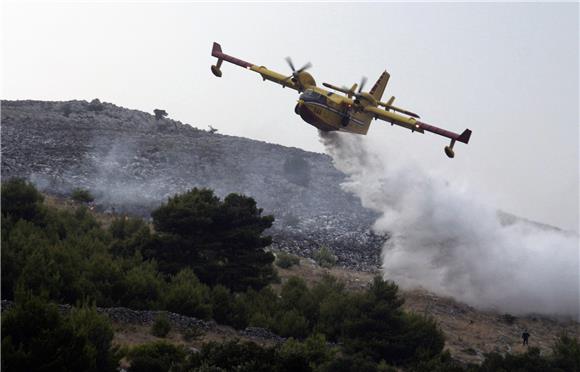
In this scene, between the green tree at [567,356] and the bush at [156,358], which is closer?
the bush at [156,358]

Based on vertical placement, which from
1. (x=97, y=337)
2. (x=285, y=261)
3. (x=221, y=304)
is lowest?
(x=97, y=337)

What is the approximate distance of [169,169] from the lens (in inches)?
3201

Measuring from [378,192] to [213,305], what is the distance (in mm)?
19968

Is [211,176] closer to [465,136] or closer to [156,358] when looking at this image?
[465,136]

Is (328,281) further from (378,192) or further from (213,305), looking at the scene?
(213,305)

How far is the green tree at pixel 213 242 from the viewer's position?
40625mm

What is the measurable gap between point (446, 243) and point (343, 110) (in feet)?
44.5

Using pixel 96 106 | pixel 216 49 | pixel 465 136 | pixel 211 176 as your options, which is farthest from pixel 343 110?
pixel 96 106

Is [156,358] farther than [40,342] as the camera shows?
Yes

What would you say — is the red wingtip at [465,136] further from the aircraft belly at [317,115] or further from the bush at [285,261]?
the bush at [285,261]

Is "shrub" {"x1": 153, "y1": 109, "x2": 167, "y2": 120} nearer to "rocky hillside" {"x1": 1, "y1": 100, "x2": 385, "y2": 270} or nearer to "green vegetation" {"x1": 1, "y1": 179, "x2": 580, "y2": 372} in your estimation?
"rocky hillside" {"x1": 1, "y1": 100, "x2": 385, "y2": 270}

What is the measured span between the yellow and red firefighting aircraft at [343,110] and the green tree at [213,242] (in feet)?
21.1

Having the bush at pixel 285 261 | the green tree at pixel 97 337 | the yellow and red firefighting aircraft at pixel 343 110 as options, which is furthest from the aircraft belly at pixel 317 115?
the green tree at pixel 97 337

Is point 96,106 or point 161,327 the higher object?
point 96,106
